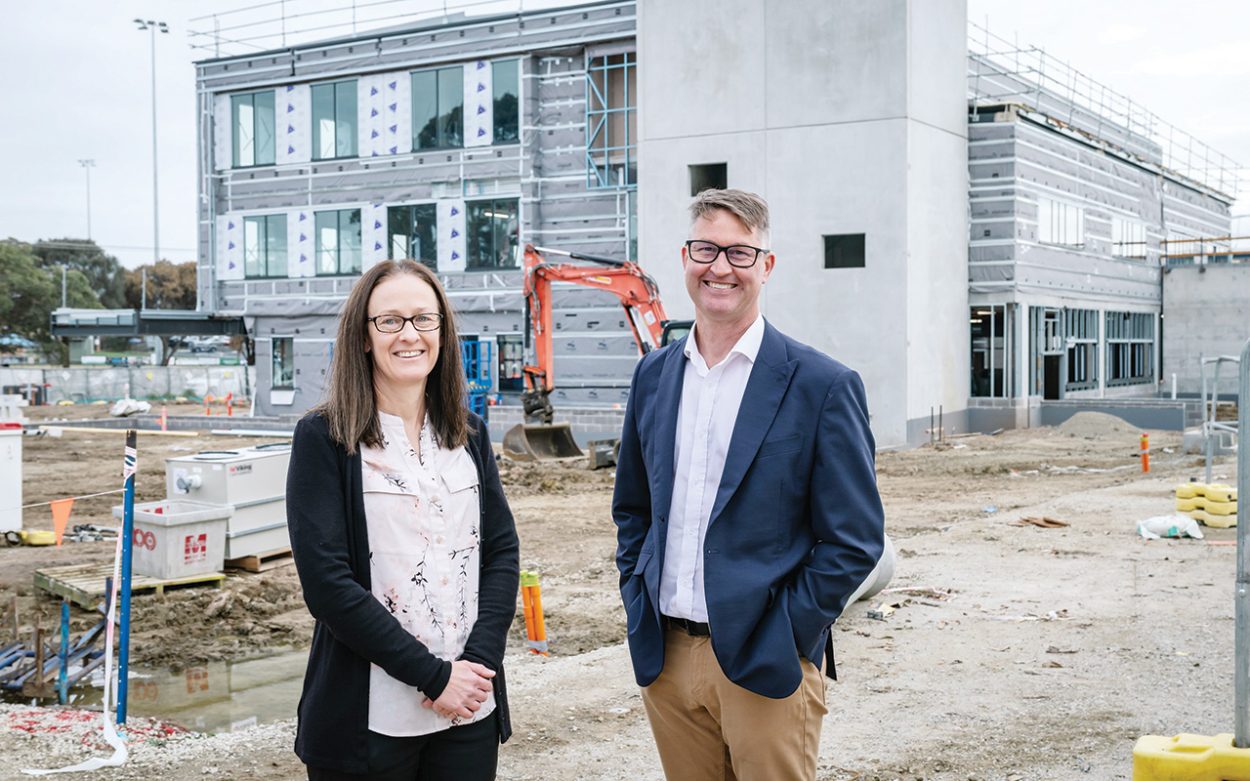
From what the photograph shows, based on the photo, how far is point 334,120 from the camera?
1468 inches

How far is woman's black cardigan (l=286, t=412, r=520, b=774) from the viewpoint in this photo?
328 cm

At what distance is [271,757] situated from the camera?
6.66m

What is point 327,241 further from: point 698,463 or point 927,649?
point 698,463

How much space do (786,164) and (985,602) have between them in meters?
19.2

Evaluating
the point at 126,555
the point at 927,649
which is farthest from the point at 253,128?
the point at 927,649

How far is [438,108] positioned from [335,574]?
33.8 m

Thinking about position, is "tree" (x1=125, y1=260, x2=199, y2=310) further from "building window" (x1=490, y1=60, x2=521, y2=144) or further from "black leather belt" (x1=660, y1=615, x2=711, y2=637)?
"black leather belt" (x1=660, y1=615, x2=711, y2=637)

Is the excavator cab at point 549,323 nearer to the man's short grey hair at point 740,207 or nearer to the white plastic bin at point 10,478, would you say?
the white plastic bin at point 10,478

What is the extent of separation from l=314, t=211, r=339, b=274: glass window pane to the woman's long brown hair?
35090mm

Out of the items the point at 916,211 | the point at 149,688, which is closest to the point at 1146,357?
the point at 916,211

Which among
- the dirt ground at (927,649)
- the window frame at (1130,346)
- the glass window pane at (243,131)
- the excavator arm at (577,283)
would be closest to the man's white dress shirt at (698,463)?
the dirt ground at (927,649)

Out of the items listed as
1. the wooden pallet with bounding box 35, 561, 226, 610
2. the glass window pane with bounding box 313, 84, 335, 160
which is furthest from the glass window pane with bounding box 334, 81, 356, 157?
the wooden pallet with bounding box 35, 561, 226, 610

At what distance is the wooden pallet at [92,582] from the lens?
37.1 ft

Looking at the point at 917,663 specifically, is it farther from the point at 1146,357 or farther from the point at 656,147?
the point at 1146,357
